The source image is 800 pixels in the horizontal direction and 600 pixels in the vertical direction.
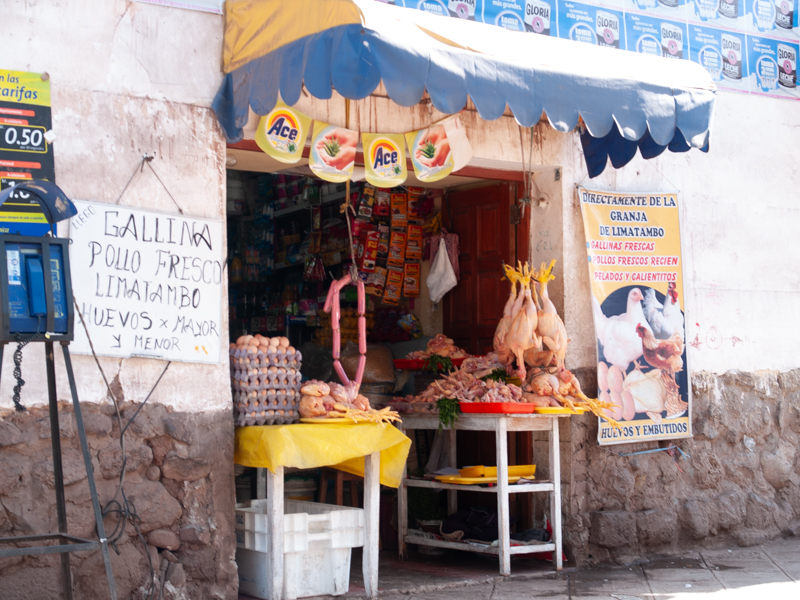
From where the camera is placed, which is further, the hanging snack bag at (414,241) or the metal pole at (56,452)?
the hanging snack bag at (414,241)

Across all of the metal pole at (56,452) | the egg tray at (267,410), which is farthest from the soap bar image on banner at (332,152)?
the metal pole at (56,452)

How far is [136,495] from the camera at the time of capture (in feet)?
17.7

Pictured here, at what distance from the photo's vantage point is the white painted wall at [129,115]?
527 centimetres

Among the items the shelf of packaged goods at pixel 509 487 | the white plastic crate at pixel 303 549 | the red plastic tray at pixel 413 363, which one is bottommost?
the white plastic crate at pixel 303 549

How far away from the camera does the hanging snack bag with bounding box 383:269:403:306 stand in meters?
8.74

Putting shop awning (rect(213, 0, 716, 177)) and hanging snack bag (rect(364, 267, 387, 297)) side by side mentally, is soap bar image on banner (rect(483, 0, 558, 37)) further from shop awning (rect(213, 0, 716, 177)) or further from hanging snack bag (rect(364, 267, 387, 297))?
hanging snack bag (rect(364, 267, 387, 297))

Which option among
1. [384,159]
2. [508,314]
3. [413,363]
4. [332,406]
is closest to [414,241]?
[413,363]

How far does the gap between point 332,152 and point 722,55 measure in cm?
414

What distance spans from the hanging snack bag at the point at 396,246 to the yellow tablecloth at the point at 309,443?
9.25 feet

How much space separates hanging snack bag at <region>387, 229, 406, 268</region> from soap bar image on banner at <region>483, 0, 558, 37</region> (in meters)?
2.34

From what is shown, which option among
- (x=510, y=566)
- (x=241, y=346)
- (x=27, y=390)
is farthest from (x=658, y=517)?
(x=27, y=390)

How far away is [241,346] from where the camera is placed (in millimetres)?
5953

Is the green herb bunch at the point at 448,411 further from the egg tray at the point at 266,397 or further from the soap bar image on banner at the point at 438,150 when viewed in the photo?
the soap bar image on banner at the point at 438,150

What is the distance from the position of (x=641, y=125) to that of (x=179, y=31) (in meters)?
3.14
